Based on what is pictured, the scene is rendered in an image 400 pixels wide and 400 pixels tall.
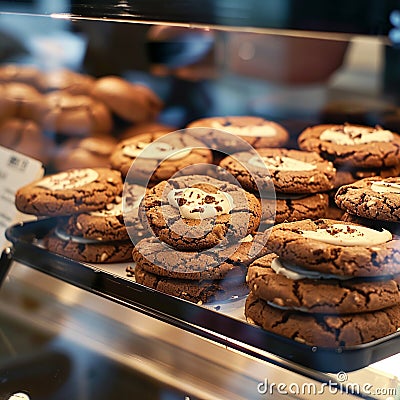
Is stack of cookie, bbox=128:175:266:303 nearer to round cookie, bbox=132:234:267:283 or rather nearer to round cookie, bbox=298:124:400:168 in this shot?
round cookie, bbox=132:234:267:283

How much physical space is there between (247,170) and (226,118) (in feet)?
1.22

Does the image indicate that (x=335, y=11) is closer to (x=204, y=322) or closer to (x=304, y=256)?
(x=304, y=256)

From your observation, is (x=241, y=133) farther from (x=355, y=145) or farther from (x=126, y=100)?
(x=126, y=100)

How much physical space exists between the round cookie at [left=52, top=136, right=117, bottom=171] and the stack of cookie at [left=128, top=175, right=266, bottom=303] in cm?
60

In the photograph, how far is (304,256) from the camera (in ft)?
3.06

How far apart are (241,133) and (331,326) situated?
644mm

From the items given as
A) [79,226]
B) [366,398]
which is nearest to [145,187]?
[79,226]

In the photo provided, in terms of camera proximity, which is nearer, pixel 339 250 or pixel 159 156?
pixel 339 250

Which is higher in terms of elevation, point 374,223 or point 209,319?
point 374,223

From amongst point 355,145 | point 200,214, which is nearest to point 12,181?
point 200,214

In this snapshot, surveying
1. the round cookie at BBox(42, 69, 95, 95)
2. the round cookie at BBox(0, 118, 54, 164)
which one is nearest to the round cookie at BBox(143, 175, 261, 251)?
the round cookie at BBox(0, 118, 54, 164)

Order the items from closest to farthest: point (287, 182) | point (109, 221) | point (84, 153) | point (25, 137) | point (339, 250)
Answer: point (339, 250), point (287, 182), point (109, 221), point (84, 153), point (25, 137)

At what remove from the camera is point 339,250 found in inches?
36.4

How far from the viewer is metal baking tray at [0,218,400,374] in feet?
3.01
